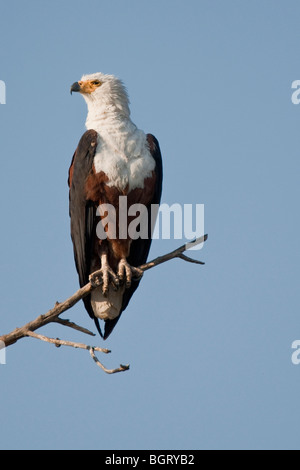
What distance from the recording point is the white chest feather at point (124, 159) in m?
7.10

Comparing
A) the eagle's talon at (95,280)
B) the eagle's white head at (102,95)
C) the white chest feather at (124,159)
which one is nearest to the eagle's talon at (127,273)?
the eagle's talon at (95,280)

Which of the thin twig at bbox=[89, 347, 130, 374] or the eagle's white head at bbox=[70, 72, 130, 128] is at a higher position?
the eagle's white head at bbox=[70, 72, 130, 128]

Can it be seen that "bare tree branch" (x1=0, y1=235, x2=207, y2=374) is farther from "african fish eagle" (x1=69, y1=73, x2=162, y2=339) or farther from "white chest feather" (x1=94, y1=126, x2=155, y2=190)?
"white chest feather" (x1=94, y1=126, x2=155, y2=190)

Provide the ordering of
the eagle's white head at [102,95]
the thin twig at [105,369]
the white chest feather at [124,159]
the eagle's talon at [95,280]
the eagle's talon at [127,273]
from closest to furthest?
the thin twig at [105,369], the eagle's talon at [95,280], the white chest feather at [124,159], the eagle's talon at [127,273], the eagle's white head at [102,95]

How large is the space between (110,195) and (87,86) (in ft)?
5.36

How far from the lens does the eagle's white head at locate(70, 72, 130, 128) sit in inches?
309

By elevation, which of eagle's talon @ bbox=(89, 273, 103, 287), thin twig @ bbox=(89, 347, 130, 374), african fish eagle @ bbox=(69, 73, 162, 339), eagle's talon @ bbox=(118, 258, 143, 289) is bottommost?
thin twig @ bbox=(89, 347, 130, 374)

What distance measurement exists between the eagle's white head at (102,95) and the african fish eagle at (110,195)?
12 centimetres

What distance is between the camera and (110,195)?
709 centimetres

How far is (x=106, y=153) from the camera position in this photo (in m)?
7.21

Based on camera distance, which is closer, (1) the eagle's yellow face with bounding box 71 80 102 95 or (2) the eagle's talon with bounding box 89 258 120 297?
(2) the eagle's talon with bounding box 89 258 120 297

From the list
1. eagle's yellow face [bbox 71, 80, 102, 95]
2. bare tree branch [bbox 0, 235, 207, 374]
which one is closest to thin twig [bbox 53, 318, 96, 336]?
bare tree branch [bbox 0, 235, 207, 374]

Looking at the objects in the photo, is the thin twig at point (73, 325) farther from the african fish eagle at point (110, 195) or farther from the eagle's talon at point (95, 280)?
the african fish eagle at point (110, 195)

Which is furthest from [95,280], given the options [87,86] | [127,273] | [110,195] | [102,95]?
[87,86]
